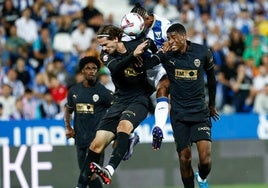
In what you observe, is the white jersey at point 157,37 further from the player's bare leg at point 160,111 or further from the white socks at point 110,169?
the white socks at point 110,169

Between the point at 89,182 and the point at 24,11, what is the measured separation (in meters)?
9.98

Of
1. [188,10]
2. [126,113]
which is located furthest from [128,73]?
[188,10]

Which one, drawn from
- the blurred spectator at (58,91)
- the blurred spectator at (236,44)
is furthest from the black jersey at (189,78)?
the blurred spectator at (236,44)

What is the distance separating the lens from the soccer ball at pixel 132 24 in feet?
45.2

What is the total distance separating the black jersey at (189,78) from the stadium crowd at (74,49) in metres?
7.87

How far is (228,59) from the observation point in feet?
80.4

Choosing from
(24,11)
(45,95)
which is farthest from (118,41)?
(24,11)

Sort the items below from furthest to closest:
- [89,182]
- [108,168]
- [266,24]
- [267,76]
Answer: [266,24] < [267,76] < [89,182] < [108,168]

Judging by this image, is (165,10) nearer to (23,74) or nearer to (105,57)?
(23,74)

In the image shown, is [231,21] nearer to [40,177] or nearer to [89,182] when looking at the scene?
[40,177]

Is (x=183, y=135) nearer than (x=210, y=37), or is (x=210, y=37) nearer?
(x=183, y=135)

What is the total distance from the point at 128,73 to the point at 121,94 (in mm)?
409

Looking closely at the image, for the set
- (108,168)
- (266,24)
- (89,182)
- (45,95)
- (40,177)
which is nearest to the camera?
(108,168)

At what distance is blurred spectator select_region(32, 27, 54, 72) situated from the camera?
77.4 feet
